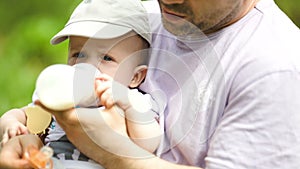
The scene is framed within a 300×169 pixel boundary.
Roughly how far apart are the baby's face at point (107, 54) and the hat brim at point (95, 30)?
1cm

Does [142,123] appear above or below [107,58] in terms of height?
below

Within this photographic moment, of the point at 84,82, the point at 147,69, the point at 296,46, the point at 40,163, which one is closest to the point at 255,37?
the point at 296,46

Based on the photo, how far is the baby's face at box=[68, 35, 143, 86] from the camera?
1.23m

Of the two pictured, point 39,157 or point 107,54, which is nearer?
point 39,157

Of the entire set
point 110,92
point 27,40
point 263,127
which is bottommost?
point 27,40

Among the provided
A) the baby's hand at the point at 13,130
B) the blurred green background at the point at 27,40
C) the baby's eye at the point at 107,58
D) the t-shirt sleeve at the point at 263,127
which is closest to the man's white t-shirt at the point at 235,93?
the t-shirt sleeve at the point at 263,127

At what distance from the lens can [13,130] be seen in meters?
1.29

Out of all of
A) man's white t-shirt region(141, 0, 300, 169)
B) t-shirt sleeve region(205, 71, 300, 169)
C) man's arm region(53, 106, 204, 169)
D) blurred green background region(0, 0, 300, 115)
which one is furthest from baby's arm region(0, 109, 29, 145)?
blurred green background region(0, 0, 300, 115)

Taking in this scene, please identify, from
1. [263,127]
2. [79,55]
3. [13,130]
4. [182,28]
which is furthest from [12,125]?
[263,127]

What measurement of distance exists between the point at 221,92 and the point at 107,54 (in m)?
0.26

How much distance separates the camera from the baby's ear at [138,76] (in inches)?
50.8

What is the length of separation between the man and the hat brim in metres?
0.11

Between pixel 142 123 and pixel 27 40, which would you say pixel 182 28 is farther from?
pixel 27 40

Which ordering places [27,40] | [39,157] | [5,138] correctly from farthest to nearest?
[27,40] → [5,138] → [39,157]
